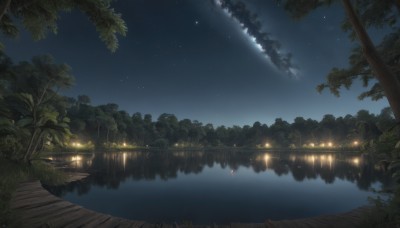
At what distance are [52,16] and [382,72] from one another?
11.4 m

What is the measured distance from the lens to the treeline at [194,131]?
284 feet

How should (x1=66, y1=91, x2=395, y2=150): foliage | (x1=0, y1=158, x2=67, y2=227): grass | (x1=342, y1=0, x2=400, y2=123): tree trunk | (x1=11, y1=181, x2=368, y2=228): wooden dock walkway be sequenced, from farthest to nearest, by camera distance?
(x1=66, y1=91, x2=395, y2=150): foliage → (x1=11, y1=181, x2=368, y2=228): wooden dock walkway → (x1=0, y1=158, x2=67, y2=227): grass → (x1=342, y1=0, x2=400, y2=123): tree trunk

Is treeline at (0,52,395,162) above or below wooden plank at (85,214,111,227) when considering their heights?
above

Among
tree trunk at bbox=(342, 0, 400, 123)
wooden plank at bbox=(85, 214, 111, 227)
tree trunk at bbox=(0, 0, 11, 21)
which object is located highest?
tree trunk at bbox=(0, 0, 11, 21)

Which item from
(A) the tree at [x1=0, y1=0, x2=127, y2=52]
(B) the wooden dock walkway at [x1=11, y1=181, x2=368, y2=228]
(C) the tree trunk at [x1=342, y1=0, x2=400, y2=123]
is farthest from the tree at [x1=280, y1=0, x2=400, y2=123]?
(A) the tree at [x1=0, y1=0, x2=127, y2=52]

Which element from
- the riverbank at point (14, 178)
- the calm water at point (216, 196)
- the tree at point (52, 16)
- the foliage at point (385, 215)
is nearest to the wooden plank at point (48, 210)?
the riverbank at point (14, 178)

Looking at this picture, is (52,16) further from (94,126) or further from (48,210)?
(94,126)

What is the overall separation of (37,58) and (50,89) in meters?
6.21

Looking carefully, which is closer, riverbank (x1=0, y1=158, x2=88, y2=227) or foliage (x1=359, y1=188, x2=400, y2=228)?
foliage (x1=359, y1=188, x2=400, y2=228)

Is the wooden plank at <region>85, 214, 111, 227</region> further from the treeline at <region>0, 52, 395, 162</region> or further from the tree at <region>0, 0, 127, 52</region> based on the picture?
the treeline at <region>0, 52, 395, 162</region>

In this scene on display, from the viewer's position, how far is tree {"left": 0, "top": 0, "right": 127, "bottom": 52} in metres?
7.61

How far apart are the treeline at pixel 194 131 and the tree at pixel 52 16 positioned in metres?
74.7

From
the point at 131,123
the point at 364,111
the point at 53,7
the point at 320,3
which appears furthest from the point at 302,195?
the point at 364,111

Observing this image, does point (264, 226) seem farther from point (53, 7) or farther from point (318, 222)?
point (53, 7)
